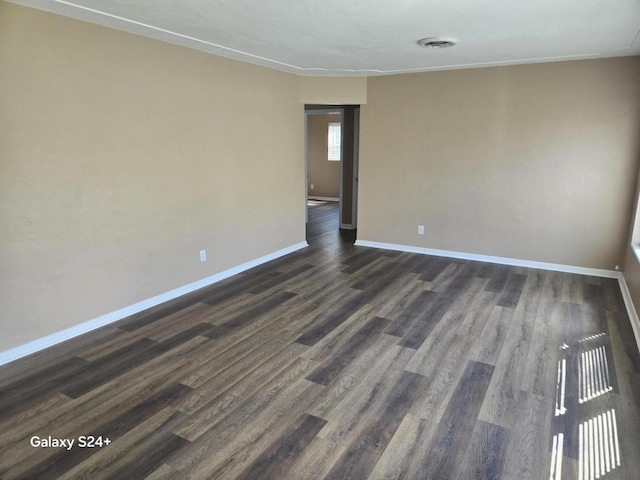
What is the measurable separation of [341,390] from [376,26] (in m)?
2.71

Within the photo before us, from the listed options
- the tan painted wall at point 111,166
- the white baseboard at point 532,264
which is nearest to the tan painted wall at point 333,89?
the tan painted wall at point 111,166

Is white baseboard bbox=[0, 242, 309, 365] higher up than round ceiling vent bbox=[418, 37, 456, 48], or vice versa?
round ceiling vent bbox=[418, 37, 456, 48]

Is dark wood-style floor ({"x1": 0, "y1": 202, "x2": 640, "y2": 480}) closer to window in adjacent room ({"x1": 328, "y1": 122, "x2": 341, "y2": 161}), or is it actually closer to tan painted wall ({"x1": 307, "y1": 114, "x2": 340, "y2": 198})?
tan painted wall ({"x1": 307, "y1": 114, "x2": 340, "y2": 198})

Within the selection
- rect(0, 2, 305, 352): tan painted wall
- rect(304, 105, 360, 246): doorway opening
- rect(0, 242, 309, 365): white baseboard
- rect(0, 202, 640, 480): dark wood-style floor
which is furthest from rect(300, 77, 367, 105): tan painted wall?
rect(0, 202, 640, 480): dark wood-style floor

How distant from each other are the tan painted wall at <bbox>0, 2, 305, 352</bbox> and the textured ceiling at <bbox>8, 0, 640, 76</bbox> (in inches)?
10.0

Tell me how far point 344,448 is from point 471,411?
32.1 inches

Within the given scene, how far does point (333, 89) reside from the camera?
18.4ft

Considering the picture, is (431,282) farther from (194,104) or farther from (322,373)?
(194,104)

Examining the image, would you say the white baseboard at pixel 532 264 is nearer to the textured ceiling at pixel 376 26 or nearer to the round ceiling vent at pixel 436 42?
the textured ceiling at pixel 376 26

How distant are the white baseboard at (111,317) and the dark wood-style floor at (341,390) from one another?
0.09 meters

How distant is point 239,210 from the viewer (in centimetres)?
484

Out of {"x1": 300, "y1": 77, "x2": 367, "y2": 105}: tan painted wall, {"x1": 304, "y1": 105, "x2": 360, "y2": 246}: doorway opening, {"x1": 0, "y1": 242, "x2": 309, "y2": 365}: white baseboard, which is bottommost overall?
{"x1": 0, "y1": 242, "x2": 309, "y2": 365}: white baseboard

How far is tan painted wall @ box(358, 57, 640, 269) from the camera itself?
176 inches

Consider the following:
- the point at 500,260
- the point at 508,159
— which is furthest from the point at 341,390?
the point at 508,159
